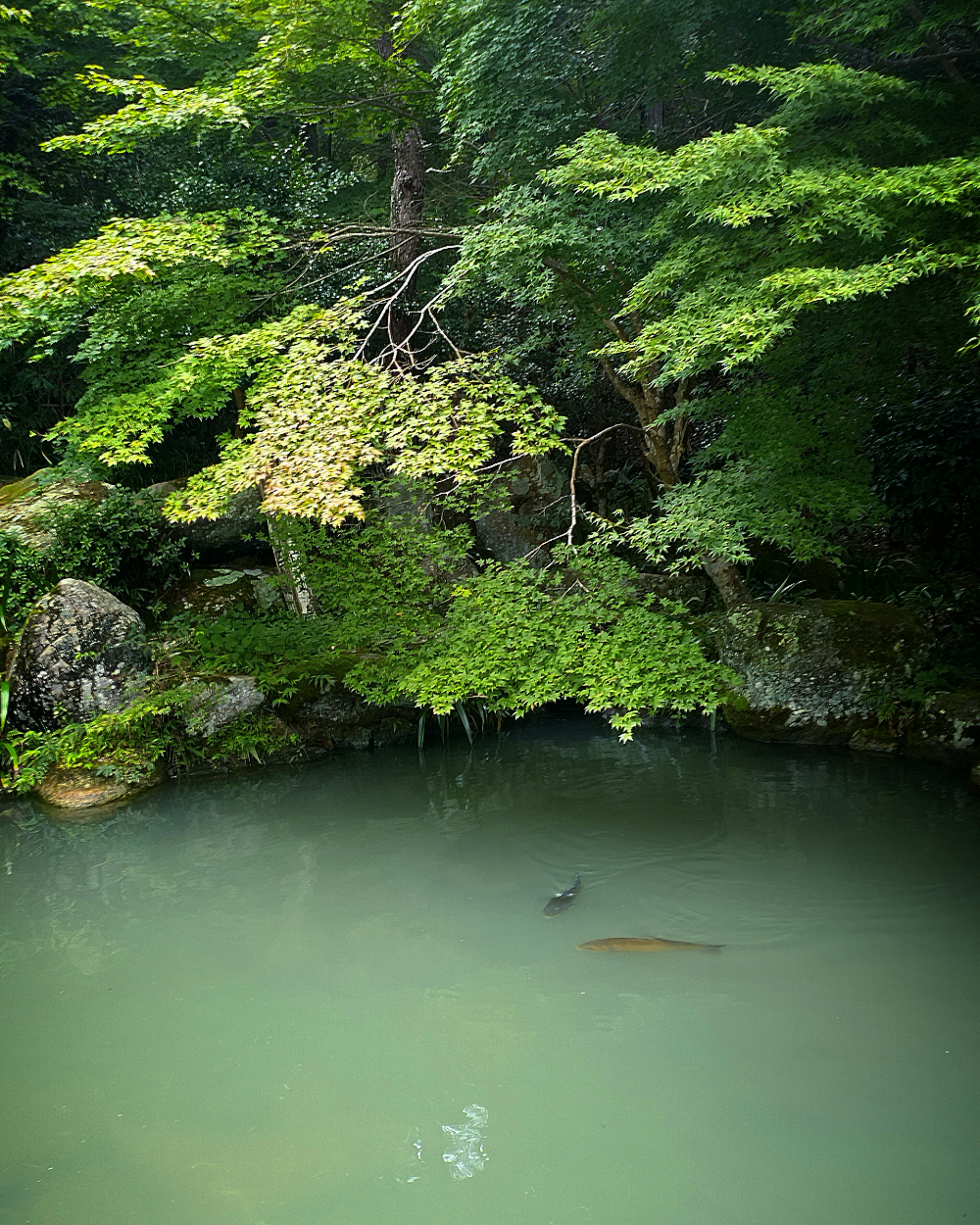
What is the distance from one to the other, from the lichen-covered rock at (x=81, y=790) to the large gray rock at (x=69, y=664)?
0.51 m

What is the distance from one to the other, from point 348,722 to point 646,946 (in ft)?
13.2

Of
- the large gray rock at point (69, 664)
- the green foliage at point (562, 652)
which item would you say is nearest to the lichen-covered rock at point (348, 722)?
the green foliage at point (562, 652)

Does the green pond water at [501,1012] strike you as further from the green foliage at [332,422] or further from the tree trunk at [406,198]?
the tree trunk at [406,198]

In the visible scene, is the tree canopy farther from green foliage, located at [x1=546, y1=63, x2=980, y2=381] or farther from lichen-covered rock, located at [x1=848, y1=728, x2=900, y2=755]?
lichen-covered rock, located at [x1=848, y1=728, x2=900, y2=755]

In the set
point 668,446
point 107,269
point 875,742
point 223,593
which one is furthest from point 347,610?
point 875,742

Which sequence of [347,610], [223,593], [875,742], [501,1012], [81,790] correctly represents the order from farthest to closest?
1. [223,593]
2. [347,610]
3. [875,742]
4. [81,790]
5. [501,1012]

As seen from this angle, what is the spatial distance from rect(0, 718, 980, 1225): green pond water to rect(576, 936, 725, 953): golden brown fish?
0.04m

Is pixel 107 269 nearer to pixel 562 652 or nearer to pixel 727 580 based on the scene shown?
pixel 562 652

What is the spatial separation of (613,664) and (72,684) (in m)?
4.34

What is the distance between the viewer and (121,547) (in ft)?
26.5

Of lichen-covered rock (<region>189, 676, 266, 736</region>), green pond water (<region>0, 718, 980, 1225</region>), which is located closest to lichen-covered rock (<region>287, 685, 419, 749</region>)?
lichen-covered rock (<region>189, 676, 266, 736</region>)

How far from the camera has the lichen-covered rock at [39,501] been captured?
7.71m

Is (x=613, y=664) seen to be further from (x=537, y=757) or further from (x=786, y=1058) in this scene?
(x=786, y=1058)

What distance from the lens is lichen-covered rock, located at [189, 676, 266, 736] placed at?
22.7ft
